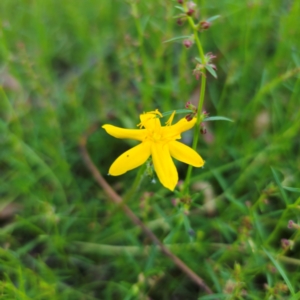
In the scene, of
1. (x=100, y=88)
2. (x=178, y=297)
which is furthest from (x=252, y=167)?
(x=100, y=88)

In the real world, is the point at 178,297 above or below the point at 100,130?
below

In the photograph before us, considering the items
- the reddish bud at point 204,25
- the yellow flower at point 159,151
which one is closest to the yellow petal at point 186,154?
the yellow flower at point 159,151

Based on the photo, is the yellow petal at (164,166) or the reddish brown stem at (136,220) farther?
the reddish brown stem at (136,220)

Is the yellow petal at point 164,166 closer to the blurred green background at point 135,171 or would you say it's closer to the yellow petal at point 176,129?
the yellow petal at point 176,129

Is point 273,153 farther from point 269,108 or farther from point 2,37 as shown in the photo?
point 2,37

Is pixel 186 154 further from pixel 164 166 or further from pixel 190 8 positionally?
pixel 190 8
